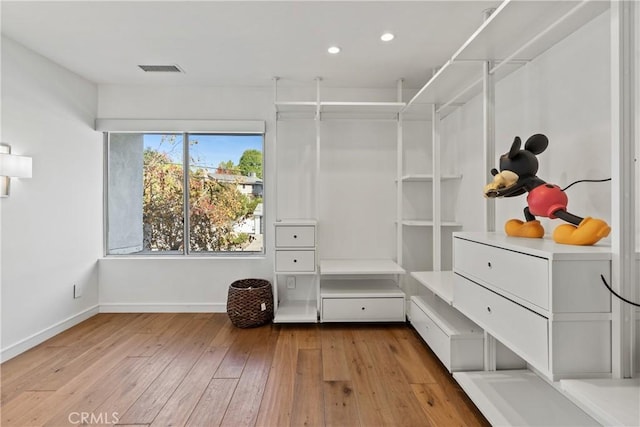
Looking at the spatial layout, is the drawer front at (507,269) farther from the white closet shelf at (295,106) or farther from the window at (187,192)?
the window at (187,192)

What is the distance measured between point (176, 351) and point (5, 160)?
190 cm

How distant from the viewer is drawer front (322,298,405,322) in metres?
3.04

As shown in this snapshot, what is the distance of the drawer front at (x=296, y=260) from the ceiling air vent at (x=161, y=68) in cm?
197

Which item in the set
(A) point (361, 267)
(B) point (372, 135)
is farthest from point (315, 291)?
(B) point (372, 135)

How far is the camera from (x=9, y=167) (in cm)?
235

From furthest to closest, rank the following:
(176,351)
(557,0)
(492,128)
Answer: (176,351), (492,128), (557,0)

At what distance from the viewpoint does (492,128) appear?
6.58 feet

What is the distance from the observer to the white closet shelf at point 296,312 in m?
3.00

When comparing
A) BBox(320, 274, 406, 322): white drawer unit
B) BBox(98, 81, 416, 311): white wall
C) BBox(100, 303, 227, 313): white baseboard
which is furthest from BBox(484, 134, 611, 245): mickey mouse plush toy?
BBox(100, 303, 227, 313): white baseboard

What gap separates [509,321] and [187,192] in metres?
3.22

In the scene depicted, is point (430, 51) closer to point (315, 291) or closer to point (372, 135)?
point (372, 135)

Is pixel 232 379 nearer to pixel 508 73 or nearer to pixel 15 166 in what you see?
pixel 15 166

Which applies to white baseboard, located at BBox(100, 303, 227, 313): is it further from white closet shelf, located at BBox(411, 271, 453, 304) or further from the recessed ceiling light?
the recessed ceiling light

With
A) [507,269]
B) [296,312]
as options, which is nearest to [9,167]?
[296,312]
